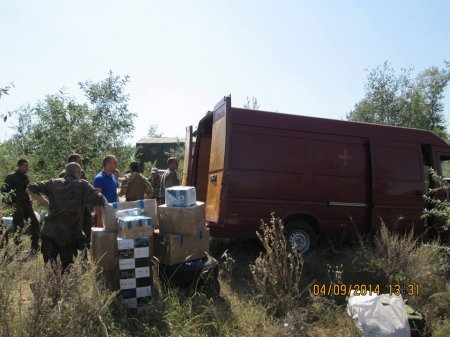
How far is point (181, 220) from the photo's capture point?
4625 mm

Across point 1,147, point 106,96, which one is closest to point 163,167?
point 106,96

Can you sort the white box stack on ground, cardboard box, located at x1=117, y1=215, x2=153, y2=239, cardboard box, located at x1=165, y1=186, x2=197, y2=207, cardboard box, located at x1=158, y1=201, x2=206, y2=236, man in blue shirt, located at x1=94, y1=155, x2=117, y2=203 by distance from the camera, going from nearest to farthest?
the white box stack on ground < cardboard box, located at x1=117, y1=215, x2=153, y2=239 < cardboard box, located at x1=158, y1=201, x2=206, y2=236 < cardboard box, located at x1=165, y1=186, x2=197, y2=207 < man in blue shirt, located at x1=94, y1=155, x2=117, y2=203

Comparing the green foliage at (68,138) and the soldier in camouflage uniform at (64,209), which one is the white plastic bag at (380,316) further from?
the green foliage at (68,138)

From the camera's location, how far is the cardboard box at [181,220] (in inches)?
181

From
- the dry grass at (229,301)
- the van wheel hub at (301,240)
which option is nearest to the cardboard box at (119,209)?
the dry grass at (229,301)

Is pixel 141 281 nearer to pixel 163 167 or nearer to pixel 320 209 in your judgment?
pixel 320 209

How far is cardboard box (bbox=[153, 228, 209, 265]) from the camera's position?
14.6ft

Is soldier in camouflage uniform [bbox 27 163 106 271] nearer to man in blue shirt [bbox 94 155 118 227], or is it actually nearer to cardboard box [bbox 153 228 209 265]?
cardboard box [bbox 153 228 209 265]

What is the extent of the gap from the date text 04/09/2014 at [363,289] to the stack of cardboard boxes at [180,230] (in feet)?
4.95

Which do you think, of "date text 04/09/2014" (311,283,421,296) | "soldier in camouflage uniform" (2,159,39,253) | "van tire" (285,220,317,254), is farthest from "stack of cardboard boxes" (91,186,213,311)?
"soldier in camouflage uniform" (2,159,39,253)

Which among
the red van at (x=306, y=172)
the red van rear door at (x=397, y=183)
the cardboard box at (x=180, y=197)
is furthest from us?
the red van rear door at (x=397, y=183)

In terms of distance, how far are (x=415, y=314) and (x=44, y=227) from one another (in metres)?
4.05

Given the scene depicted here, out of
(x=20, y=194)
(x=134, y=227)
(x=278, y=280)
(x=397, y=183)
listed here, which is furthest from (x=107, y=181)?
(x=397, y=183)

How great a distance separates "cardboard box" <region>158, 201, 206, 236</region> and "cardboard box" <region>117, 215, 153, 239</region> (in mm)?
532
